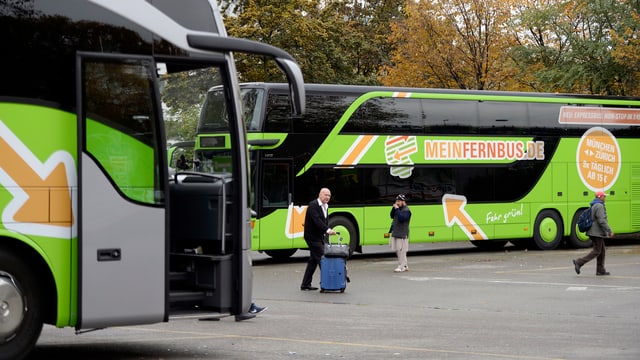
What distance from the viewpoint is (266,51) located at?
36.4ft

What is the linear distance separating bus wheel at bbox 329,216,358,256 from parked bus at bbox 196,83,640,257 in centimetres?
3

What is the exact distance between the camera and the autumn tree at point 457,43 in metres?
46.2

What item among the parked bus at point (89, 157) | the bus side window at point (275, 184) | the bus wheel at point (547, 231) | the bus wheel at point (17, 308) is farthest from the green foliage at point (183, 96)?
the bus wheel at point (547, 231)

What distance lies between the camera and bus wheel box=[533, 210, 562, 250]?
101ft

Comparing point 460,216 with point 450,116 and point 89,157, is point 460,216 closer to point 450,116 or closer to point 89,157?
point 450,116

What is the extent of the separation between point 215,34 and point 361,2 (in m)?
52.3

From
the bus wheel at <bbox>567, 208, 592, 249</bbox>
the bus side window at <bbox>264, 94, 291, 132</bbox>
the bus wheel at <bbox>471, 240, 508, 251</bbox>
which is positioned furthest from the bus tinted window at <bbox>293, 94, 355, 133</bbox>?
the bus wheel at <bbox>567, 208, 592, 249</bbox>

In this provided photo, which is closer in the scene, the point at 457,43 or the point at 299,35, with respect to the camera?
the point at 299,35

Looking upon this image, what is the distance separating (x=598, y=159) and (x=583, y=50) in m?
8.99

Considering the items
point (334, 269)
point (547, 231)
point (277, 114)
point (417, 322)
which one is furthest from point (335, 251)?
point (547, 231)

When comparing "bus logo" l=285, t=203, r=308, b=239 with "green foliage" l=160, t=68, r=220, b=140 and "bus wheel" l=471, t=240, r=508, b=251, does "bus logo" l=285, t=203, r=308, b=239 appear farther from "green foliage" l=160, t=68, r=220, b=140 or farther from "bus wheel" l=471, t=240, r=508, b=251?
"green foliage" l=160, t=68, r=220, b=140

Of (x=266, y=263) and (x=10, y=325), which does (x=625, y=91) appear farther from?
(x=10, y=325)

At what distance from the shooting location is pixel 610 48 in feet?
125

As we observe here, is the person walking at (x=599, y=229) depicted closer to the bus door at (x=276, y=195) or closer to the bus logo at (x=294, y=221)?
the bus logo at (x=294, y=221)
